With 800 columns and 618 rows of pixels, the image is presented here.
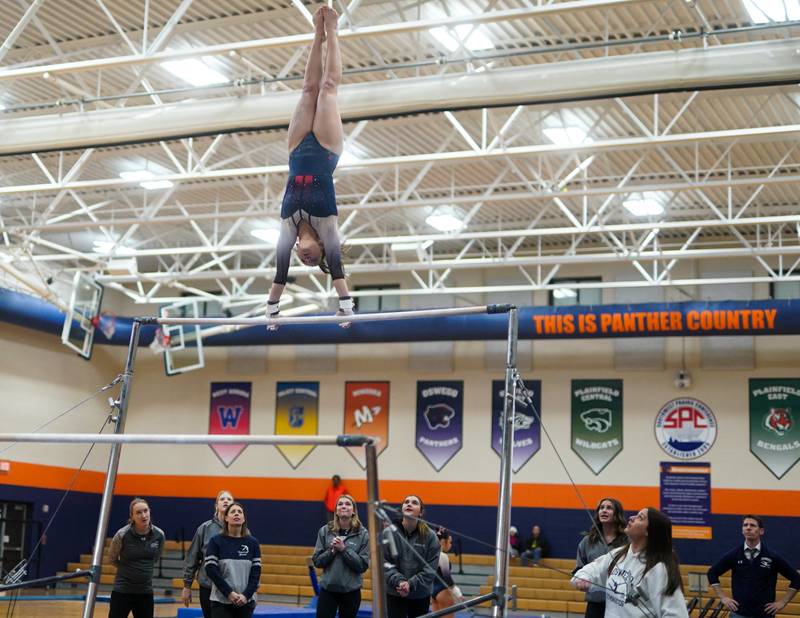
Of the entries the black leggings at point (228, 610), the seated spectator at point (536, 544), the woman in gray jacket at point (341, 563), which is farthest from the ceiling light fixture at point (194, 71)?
the seated spectator at point (536, 544)

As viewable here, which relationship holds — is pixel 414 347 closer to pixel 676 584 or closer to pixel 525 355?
pixel 525 355

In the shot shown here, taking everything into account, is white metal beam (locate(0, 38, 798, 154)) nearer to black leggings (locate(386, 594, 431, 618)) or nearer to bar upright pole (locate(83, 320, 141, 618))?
bar upright pole (locate(83, 320, 141, 618))

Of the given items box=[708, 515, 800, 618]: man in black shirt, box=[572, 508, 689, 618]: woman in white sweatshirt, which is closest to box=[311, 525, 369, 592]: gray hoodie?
box=[572, 508, 689, 618]: woman in white sweatshirt

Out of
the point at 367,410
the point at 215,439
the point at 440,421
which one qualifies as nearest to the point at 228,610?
the point at 215,439

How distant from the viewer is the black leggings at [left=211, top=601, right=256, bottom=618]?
25.1 ft

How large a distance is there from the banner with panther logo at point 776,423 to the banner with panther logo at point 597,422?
2.64m

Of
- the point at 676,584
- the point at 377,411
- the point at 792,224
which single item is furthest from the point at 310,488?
the point at 676,584

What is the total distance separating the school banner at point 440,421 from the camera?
21.5 metres

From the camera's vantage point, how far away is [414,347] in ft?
72.9

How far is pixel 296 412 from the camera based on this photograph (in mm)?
22734

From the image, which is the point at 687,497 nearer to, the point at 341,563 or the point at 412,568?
the point at 341,563

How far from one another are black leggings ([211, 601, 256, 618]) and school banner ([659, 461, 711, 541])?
44.7 ft

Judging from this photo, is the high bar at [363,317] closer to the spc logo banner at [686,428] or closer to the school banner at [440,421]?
the spc logo banner at [686,428]

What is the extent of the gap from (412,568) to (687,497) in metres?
13.6
